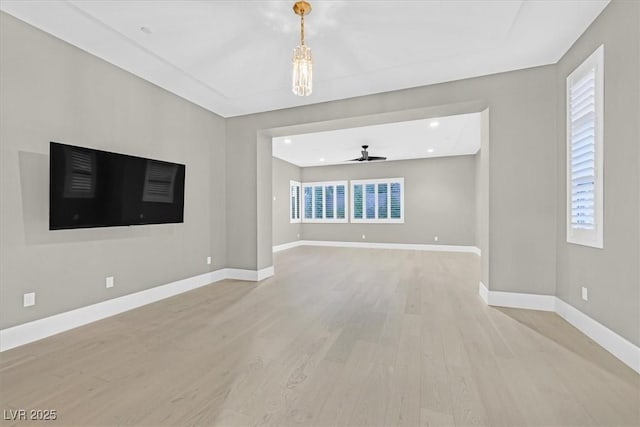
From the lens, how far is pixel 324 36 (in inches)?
114

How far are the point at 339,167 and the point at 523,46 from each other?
7.44 m

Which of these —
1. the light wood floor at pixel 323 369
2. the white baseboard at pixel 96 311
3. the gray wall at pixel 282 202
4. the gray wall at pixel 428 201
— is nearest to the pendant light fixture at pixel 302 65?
the light wood floor at pixel 323 369

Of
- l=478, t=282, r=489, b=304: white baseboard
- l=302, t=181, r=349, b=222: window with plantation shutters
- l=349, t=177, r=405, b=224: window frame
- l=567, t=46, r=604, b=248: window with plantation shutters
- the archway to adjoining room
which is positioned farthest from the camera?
l=302, t=181, r=349, b=222: window with plantation shutters

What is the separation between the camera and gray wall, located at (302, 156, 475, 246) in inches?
346

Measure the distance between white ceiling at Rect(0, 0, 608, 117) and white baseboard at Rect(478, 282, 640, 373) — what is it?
9.20 ft

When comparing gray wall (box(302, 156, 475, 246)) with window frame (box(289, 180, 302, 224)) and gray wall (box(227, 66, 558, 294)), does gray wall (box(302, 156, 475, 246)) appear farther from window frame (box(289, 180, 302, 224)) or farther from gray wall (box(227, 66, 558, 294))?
gray wall (box(227, 66, 558, 294))

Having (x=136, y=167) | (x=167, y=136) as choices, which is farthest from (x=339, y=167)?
(x=136, y=167)

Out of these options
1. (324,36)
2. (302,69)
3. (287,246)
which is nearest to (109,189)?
(302,69)

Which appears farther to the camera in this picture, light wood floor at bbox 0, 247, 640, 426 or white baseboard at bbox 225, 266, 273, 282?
white baseboard at bbox 225, 266, 273, 282

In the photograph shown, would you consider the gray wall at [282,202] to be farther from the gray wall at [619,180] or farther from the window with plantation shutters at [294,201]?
the gray wall at [619,180]

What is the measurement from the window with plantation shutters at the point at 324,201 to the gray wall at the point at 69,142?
6.56 metres

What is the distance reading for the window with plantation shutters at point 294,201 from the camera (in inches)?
401

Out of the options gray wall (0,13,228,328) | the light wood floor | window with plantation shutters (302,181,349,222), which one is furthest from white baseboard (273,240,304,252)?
the light wood floor

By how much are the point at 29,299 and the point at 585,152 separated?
5515mm
